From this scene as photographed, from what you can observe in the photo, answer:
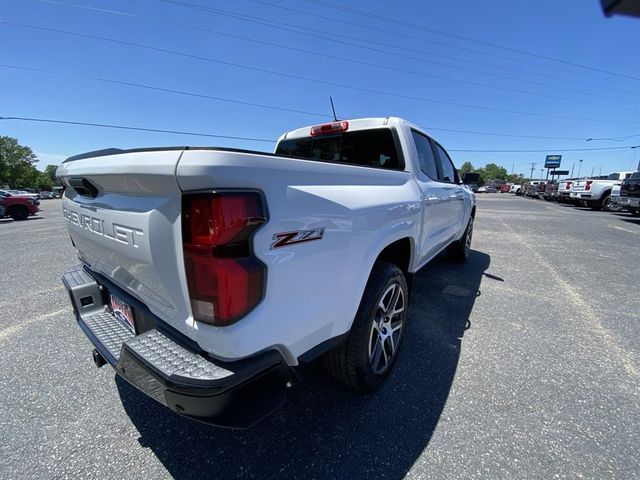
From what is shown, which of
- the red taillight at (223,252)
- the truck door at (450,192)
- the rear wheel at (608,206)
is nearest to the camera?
the red taillight at (223,252)

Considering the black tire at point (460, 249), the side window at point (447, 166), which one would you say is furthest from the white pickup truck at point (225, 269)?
the black tire at point (460, 249)

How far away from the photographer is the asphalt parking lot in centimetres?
168

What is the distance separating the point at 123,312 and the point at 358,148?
246cm

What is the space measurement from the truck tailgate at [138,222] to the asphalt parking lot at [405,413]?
915 millimetres

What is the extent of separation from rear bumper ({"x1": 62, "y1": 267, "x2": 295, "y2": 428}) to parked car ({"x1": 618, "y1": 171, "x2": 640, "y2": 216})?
1693 centimetres

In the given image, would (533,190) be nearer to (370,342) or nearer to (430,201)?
(430,201)

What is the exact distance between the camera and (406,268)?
279 centimetres

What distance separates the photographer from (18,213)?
15.1 meters

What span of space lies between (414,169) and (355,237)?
1449 mm

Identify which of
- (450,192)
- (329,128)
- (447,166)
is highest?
(329,128)

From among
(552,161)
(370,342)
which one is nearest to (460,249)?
(370,342)

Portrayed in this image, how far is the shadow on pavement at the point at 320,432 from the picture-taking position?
167 cm

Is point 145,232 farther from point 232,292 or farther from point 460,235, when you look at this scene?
point 460,235

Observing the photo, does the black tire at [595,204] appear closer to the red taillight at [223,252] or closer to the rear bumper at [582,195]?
the rear bumper at [582,195]
